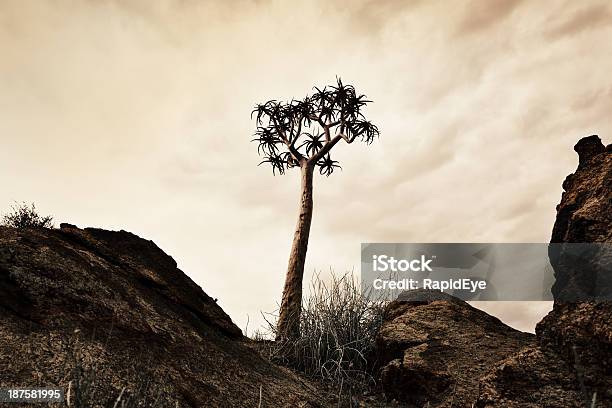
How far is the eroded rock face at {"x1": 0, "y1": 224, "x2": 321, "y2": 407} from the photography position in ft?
9.79

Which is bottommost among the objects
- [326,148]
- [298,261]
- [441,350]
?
[441,350]

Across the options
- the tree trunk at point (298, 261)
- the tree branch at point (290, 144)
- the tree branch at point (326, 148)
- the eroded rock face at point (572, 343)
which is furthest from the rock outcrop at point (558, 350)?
the tree branch at point (290, 144)

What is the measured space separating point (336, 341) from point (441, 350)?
4.90ft

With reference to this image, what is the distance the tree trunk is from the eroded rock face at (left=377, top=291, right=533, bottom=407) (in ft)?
6.02

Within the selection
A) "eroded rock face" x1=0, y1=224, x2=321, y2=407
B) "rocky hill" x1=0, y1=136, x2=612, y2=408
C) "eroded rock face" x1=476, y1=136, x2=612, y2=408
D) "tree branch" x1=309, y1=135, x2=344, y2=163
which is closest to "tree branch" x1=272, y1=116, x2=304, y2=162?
"tree branch" x1=309, y1=135, x2=344, y2=163

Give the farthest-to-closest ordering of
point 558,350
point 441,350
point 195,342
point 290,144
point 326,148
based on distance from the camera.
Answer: point 290,144 < point 326,148 < point 441,350 < point 195,342 < point 558,350

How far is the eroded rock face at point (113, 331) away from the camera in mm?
2984

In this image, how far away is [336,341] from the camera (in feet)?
20.3

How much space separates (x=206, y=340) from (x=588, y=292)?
9.10 feet

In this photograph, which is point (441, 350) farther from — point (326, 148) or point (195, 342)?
point (326, 148)

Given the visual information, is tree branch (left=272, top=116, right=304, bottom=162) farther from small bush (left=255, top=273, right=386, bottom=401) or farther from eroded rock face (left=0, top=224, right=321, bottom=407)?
eroded rock face (left=0, top=224, right=321, bottom=407)

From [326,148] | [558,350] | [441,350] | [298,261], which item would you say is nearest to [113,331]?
[558,350]

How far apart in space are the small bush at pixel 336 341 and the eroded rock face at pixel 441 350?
0.46 metres

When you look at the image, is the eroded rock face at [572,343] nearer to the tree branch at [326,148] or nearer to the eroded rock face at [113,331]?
the eroded rock face at [113,331]
